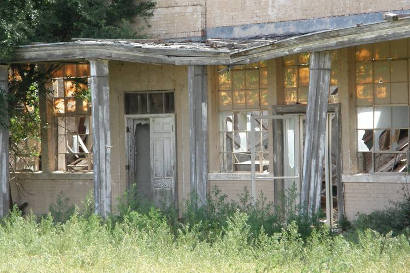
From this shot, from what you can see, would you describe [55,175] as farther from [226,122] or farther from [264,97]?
[264,97]

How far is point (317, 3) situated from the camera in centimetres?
1695

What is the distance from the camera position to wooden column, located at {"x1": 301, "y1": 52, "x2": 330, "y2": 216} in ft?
45.5

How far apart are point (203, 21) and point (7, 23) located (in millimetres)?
3968

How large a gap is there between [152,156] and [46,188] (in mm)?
2499

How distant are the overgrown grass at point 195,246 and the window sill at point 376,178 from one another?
257cm

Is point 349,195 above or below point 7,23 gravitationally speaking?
below

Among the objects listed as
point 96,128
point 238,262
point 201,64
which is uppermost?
point 201,64

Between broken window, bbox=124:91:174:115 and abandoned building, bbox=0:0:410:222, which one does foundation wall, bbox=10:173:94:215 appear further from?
broken window, bbox=124:91:174:115

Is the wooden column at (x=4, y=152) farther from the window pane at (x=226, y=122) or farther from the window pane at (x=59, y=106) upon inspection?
the window pane at (x=226, y=122)

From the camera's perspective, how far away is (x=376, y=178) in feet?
51.9

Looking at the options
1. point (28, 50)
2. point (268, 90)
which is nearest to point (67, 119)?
point (28, 50)

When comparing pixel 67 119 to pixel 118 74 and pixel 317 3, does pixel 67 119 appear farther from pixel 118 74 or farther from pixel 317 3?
pixel 317 3

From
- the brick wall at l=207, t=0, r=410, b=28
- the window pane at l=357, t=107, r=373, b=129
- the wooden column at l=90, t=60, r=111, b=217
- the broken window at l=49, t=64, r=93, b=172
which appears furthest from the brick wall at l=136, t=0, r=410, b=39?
the wooden column at l=90, t=60, r=111, b=217

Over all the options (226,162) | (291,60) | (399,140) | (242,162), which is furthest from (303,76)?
(226,162)
